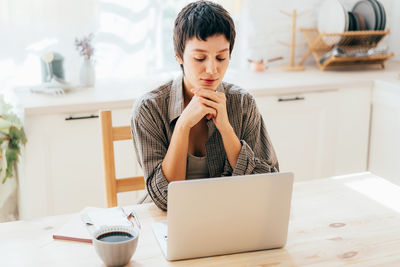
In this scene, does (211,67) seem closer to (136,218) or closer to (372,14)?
(136,218)

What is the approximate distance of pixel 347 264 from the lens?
1.06 meters

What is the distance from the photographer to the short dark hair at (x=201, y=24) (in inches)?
52.0

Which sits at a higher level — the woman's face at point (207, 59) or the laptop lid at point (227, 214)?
the woman's face at point (207, 59)

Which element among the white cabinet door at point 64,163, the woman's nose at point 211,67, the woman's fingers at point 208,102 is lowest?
the white cabinet door at point 64,163

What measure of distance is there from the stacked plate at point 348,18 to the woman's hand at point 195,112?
189 centimetres

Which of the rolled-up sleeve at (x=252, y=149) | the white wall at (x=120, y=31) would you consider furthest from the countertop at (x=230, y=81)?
the rolled-up sleeve at (x=252, y=149)

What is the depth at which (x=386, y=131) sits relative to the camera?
→ 8.92 feet

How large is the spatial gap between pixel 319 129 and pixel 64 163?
1.36m

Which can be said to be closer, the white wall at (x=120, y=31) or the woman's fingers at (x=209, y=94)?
the woman's fingers at (x=209, y=94)

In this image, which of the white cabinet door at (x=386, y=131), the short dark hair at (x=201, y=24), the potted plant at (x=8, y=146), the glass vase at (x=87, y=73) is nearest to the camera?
the short dark hair at (x=201, y=24)

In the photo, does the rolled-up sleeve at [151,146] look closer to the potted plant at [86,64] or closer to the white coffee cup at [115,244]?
the white coffee cup at [115,244]

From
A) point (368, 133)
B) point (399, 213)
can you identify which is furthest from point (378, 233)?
point (368, 133)

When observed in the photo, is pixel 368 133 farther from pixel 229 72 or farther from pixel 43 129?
pixel 43 129

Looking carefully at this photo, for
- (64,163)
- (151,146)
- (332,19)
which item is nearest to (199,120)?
(151,146)
